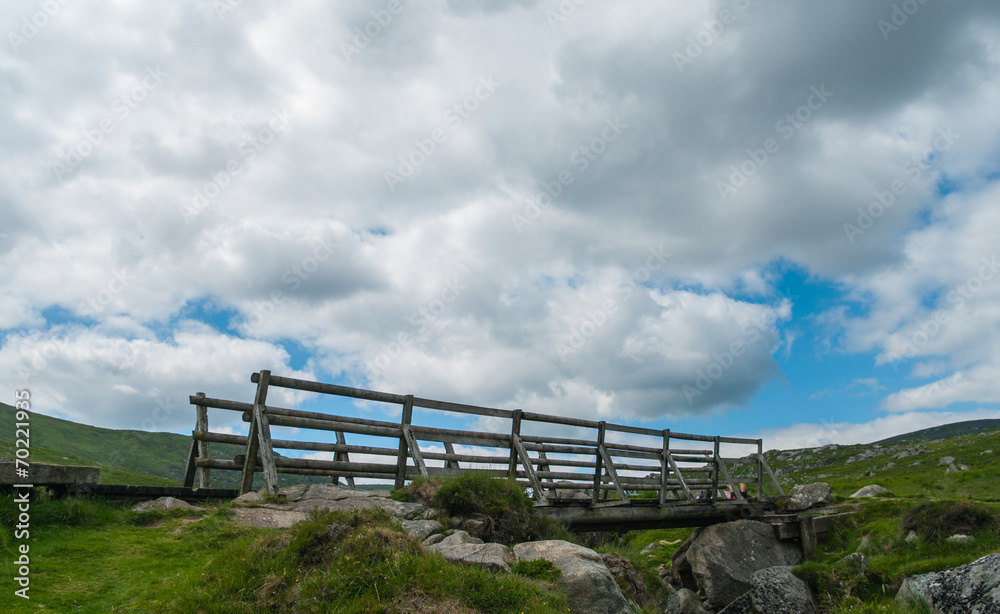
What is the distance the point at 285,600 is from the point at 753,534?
1495 centimetres

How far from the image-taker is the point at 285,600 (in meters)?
5.17

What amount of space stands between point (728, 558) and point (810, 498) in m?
6.32

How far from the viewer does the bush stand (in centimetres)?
1341

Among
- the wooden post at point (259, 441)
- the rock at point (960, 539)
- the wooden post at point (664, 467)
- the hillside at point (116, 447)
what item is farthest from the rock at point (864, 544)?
the hillside at point (116, 447)

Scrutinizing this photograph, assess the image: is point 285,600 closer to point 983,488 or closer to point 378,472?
point 378,472

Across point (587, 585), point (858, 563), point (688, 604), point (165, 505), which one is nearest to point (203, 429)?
point (165, 505)

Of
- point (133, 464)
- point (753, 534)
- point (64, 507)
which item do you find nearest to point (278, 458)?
point (64, 507)

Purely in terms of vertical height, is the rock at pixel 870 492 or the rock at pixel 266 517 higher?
the rock at pixel 266 517

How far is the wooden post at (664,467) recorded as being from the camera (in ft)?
49.6

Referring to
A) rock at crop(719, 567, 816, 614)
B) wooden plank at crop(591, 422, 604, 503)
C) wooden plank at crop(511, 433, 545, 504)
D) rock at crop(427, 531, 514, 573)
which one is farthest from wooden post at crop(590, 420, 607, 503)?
rock at crop(427, 531, 514, 573)

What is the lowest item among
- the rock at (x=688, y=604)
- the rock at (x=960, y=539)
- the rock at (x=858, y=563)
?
the rock at (x=688, y=604)

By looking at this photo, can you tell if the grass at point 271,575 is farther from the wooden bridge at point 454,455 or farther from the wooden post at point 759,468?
the wooden post at point 759,468

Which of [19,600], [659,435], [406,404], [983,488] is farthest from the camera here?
[983,488]

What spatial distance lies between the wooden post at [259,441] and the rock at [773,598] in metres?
8.98
